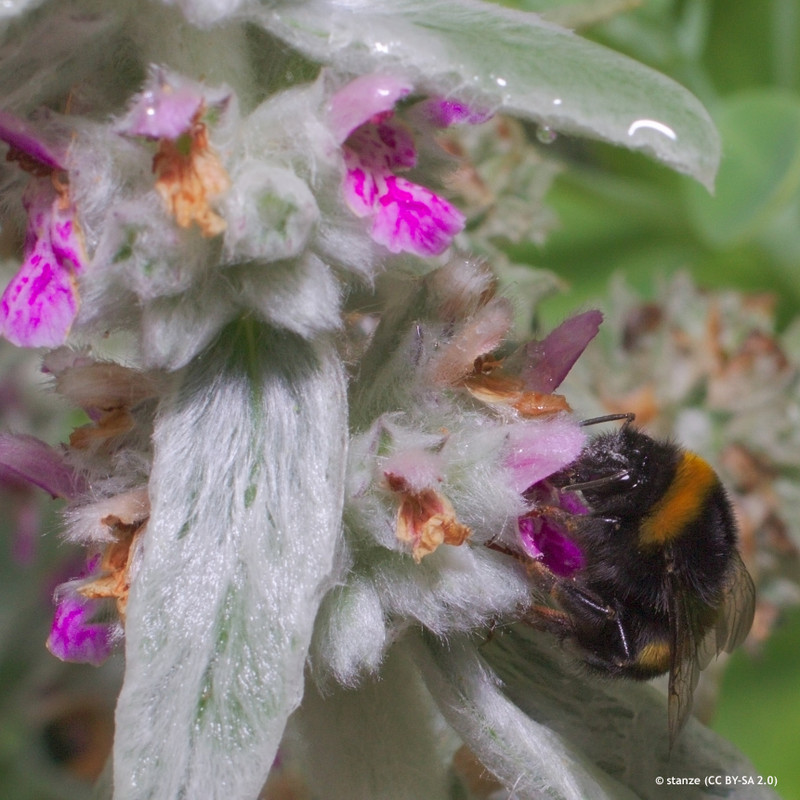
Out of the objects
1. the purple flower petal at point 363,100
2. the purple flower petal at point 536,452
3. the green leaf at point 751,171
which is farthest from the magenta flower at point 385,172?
the green leaf at point 751,171

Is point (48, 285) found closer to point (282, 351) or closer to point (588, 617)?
point (282, 351)

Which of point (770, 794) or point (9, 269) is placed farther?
point (9, 269)

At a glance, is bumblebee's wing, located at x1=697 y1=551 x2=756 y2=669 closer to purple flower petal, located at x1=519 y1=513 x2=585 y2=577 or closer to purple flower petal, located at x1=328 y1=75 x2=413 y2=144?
purple flower petal, located at x1=519 y1=513 x2=585 y2=577

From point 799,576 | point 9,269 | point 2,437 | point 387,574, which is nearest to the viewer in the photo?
point 387,574

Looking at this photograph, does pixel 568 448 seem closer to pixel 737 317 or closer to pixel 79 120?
pixel 79 120

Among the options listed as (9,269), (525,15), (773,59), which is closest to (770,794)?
(525,15)

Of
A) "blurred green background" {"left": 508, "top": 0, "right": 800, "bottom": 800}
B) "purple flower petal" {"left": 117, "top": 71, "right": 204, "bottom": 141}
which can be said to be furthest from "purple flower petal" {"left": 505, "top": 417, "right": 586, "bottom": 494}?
"blurred green background" {"left": 508, "top": 0, "right": 800, "bottom": 800}
